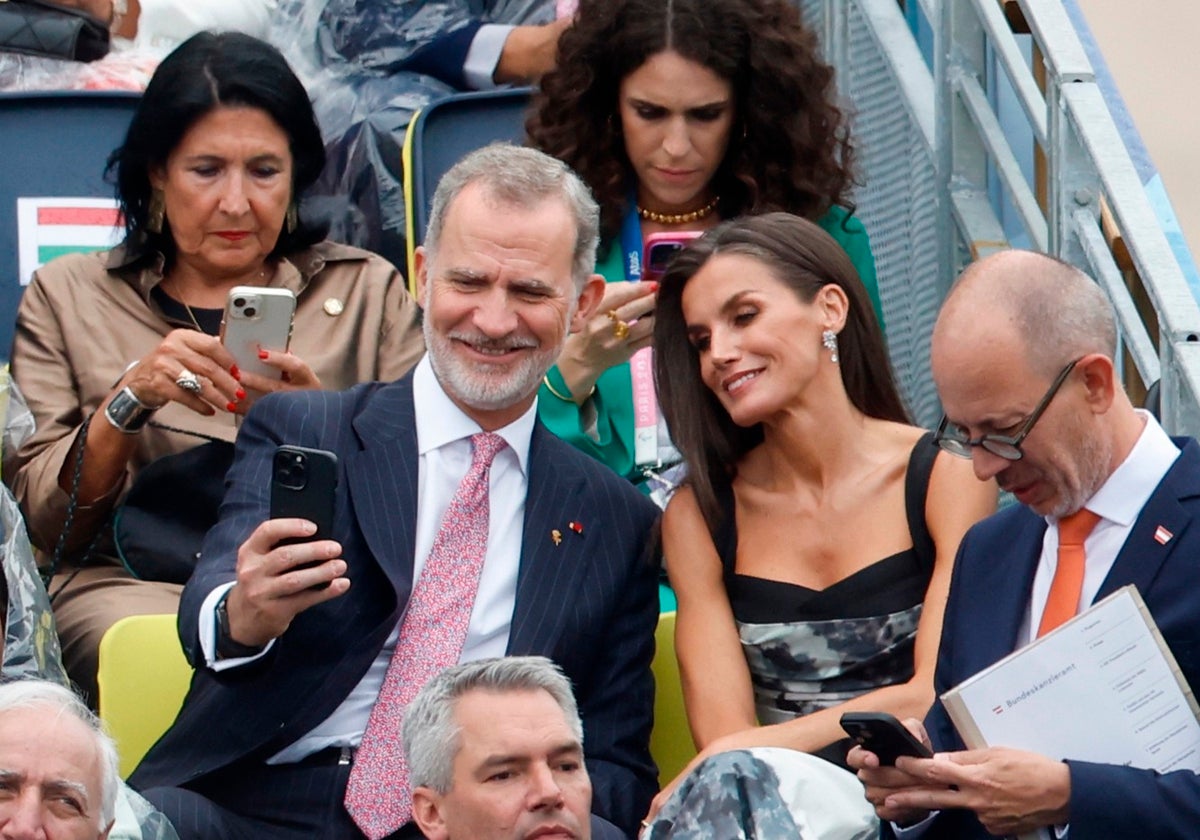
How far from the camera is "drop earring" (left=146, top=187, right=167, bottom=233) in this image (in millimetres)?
5059

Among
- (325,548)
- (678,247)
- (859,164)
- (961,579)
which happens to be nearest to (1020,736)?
(961,579)

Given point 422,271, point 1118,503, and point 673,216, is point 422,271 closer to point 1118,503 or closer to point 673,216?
point 673,216

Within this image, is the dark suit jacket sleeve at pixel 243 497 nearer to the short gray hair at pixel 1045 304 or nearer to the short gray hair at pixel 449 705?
the short gray hair at pixel 449 705

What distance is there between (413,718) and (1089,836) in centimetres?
106

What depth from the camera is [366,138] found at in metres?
5.86

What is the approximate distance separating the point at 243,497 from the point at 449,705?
2.26 feet

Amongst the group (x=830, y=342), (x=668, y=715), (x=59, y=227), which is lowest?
(x=668, y=715)

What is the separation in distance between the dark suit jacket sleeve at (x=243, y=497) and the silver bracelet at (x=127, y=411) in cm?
36

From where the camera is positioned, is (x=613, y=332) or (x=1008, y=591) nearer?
(x=1008, y=591)

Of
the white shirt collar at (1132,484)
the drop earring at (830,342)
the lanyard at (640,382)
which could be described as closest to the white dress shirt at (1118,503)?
the white shirt collar at (1132,484)

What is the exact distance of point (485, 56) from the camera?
6.09 metres

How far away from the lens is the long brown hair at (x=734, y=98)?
5.15 metres

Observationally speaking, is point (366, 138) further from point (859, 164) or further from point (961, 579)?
point (961, 579)

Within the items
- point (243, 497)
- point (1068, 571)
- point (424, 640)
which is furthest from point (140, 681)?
point (1068, 571)
